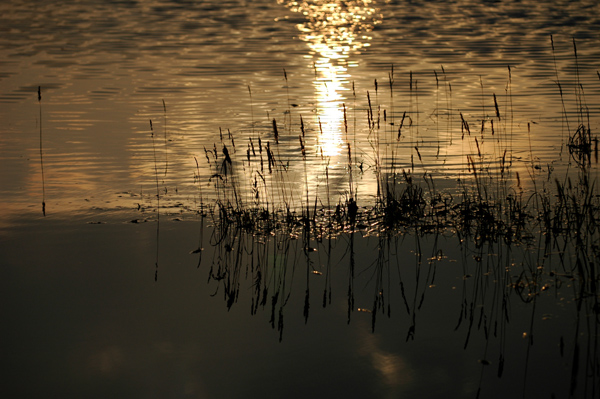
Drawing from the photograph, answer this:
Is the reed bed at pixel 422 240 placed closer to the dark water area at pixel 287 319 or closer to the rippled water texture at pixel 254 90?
→ the dark water area at pixel 287 319

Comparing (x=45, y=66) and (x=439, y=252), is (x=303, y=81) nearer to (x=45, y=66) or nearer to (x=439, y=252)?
(x=45, y=66)

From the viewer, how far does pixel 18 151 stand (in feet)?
30.3

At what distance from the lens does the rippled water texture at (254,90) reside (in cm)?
856

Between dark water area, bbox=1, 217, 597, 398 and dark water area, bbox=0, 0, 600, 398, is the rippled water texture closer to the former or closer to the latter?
dark water area, bbox=0, 0, 600, 398

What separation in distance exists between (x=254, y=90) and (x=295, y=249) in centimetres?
851

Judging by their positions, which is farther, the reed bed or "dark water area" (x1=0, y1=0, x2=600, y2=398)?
the reed bed

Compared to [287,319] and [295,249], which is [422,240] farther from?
[287,319]

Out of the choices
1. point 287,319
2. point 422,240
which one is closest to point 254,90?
point 422,240

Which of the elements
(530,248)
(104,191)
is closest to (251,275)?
(530,248)

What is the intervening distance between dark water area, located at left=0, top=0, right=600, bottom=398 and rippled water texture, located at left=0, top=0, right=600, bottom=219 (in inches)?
3.1

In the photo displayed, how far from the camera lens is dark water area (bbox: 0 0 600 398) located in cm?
393

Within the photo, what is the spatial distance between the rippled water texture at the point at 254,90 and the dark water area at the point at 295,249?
3.1 inches

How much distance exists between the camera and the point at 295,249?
19.1 feet

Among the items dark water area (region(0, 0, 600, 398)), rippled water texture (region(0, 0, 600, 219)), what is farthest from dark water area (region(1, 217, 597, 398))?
rippled water texture (region(0, 0, 600, 219))
